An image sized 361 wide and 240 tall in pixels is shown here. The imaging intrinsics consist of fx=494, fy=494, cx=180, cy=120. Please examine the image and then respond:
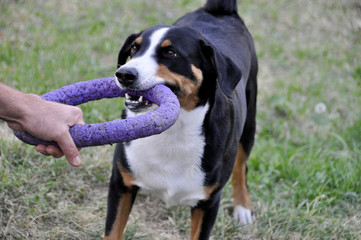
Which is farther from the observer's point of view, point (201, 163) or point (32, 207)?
point (32, 207)

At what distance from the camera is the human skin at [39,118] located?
7.57 feet

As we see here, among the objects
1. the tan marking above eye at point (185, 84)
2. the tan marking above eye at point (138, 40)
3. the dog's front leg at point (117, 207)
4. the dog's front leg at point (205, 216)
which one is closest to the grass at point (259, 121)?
the dog's front leg at point (117, 207)

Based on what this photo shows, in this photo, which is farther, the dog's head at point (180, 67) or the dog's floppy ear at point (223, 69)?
the dog's floppy ear at point (223, 69)

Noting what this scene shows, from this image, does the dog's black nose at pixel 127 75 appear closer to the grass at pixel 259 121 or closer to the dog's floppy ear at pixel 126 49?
the dog's floppy ear at pixel 126 49

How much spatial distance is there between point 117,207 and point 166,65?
1.00 metres

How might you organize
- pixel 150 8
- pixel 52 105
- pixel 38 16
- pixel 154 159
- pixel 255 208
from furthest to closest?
pixel 150 8
pixel 38 16
pixel 255 208
pixel 154 159
pixel 52 105

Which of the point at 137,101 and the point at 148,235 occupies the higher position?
the point at 137,101

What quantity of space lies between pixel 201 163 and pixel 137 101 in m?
0.61

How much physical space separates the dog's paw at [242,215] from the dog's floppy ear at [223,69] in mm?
1495

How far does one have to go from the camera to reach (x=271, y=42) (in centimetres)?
706

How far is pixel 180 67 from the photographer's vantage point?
3002 mm

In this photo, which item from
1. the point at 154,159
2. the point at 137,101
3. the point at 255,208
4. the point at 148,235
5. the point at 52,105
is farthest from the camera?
the point at 255,208

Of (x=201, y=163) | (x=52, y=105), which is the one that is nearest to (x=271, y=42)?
(x=201, y=163)

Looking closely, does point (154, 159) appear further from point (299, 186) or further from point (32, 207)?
point (299, 186)
